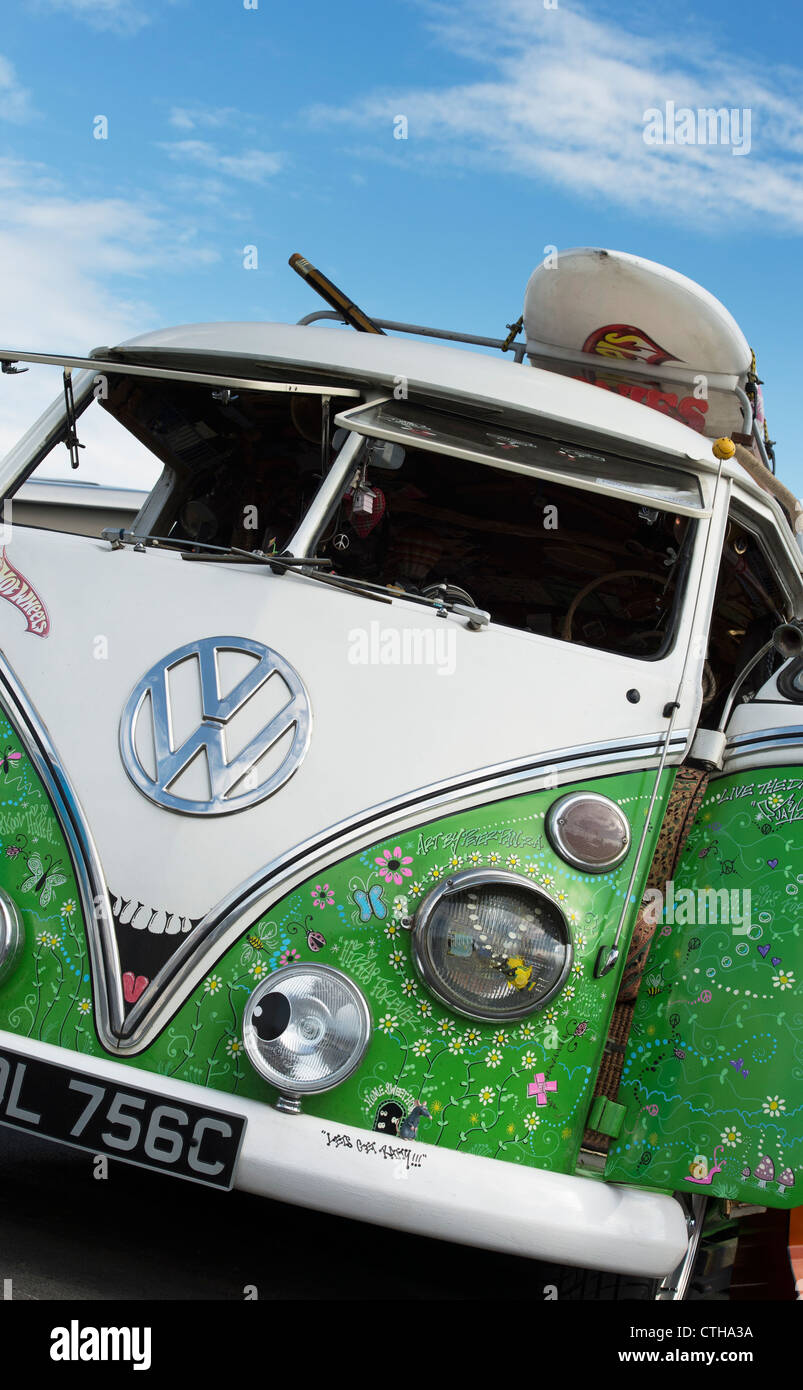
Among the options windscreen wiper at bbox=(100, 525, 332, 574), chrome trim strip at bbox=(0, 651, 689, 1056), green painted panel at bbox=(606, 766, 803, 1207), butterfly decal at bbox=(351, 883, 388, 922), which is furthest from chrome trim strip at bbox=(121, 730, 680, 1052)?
windscreen wiper at bbox=(100, 525, 332, 574)

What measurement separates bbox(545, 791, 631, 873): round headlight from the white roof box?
8.15 feet

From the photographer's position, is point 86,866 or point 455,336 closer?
point 86,866

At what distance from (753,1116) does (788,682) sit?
1187 millimetres

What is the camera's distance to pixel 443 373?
3951 millimetres

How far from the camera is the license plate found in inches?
105

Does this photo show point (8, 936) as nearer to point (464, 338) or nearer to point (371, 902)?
point (371, 902)

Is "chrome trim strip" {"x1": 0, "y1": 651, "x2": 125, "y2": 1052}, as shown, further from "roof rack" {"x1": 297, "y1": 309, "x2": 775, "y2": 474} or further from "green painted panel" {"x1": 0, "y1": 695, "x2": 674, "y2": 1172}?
"roof rack" {"x1": 297, "y1": 309, "x2": 775, "y2": 474}

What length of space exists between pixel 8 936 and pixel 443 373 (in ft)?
7.25

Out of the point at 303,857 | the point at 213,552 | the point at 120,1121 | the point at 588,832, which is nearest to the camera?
the point at 120,1121

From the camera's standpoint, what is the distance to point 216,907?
2.91 meters

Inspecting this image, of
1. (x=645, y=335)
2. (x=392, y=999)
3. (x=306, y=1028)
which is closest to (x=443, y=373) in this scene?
(x=645, y=335)
